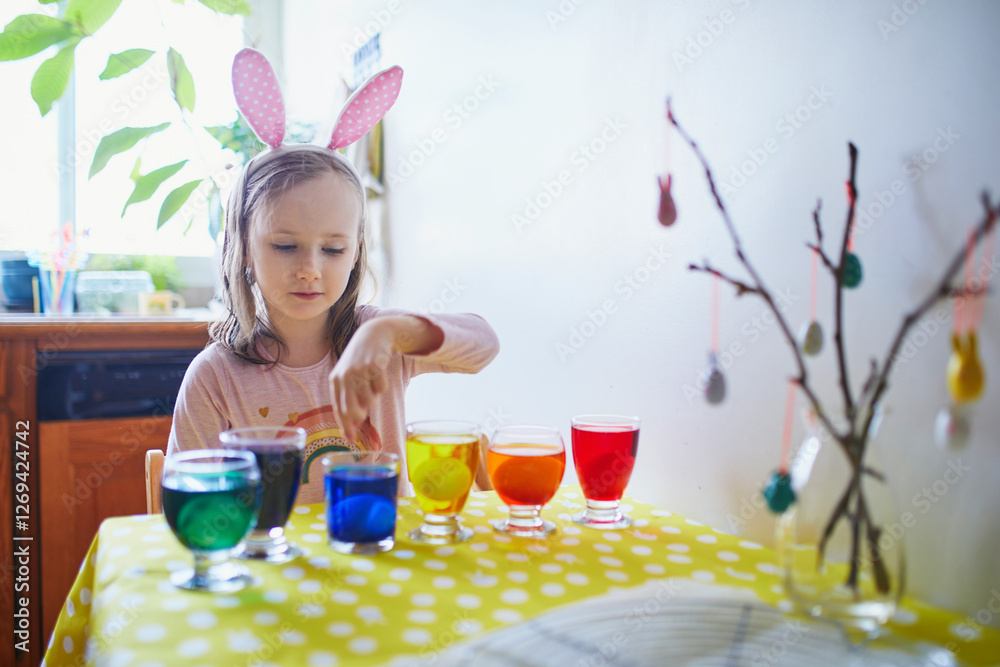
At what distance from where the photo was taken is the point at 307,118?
2.68 m

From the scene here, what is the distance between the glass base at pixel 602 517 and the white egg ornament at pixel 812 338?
0.27 metres

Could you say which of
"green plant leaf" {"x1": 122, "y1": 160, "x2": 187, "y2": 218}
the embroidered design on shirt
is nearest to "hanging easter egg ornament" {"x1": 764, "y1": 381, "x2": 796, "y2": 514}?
the embroidered design on shirt

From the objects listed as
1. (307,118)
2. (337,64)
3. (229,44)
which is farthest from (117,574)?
(229,44)

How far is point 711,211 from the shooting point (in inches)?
36.1

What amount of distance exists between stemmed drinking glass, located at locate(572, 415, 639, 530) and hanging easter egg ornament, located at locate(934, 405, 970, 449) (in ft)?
1.10

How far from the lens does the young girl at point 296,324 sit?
3.47 ft

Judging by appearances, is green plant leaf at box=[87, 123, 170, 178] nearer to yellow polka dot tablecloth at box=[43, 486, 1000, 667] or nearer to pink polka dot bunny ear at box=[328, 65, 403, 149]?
pink polka dot bunny ear at box=[328, 65, 403, 149]

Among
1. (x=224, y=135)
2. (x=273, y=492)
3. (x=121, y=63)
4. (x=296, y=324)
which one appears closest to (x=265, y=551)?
(x=273, y=492)

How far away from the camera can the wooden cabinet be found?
1723 mm

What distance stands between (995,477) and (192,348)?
6.04 feet

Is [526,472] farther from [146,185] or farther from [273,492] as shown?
[146,185]

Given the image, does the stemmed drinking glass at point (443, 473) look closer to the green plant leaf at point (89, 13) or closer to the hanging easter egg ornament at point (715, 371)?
the hanging easter egg ornament at point (715, 371)

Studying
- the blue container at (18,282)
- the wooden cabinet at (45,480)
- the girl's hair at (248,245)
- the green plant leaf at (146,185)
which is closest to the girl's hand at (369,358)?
the girl's hair at (248,245)

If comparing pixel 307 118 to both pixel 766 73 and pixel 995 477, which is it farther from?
pixel 995 477
